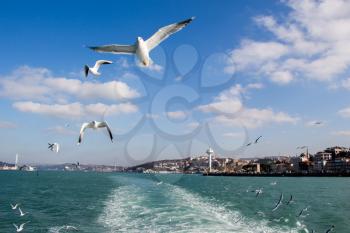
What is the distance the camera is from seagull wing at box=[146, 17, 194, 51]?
717 centimetres

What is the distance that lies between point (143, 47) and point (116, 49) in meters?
0.58

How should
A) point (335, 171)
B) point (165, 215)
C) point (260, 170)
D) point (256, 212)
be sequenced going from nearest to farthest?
1. point (165, 215)
2. point (256, 212)
3. point (335, 171)
4. point (260, 170)

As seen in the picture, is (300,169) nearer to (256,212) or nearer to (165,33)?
(256,212)

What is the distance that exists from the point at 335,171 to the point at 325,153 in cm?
1532

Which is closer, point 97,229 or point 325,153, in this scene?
point 97,229

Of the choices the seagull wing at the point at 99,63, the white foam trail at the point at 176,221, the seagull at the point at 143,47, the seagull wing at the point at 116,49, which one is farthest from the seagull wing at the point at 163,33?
the white foam trail at the point at 176,221

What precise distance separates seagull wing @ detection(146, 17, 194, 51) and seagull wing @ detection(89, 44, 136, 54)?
1.15 feet

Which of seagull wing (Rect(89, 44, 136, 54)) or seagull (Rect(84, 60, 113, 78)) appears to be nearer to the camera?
seagull wing (Rect(89, 44, 136, 54))

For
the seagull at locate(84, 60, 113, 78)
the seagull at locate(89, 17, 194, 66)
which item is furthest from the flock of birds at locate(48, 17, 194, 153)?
the seagull at locate(84, 60, 113, 78)

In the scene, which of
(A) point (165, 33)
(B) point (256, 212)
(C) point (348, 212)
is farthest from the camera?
(C) point (348, 212)

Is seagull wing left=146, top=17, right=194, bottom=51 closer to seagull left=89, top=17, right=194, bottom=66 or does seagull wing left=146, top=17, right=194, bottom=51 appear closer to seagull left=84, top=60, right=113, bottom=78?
seagull left=89, top=17, right=194, bottom=66

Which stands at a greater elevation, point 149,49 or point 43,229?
point 149,49

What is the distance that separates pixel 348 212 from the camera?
2945 cm

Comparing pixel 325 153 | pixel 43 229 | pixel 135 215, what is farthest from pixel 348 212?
pixel 325 153
